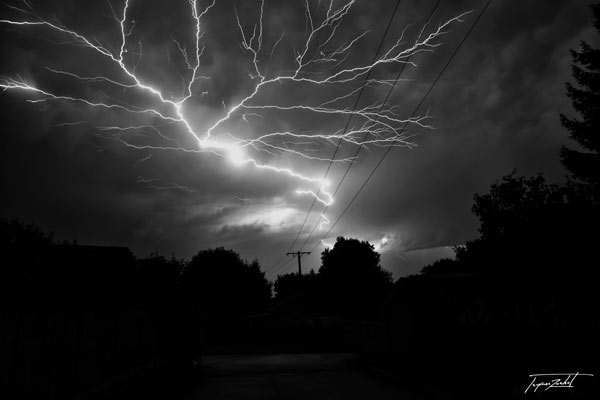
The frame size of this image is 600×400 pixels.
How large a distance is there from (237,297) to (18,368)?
4470cm

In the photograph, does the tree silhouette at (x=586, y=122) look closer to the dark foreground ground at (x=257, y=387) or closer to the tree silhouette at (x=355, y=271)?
the dark foreground ground at (x=257, y=387)

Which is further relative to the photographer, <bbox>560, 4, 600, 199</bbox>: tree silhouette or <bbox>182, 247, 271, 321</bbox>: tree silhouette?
<bbox>182, 247, 271, 321</bbox>: tree silhouette

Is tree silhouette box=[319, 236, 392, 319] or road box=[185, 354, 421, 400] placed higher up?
tree silhouette box=[319, 236, 392, 319]

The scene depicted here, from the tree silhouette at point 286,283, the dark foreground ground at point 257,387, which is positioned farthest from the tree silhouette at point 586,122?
the tree silhouette at point 286,283

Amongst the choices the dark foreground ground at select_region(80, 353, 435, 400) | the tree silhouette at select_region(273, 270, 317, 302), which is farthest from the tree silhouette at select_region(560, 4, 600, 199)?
the tree silhouette at select_region(273, 270, 317, 302)

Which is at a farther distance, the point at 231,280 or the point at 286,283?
the point at 286,283
